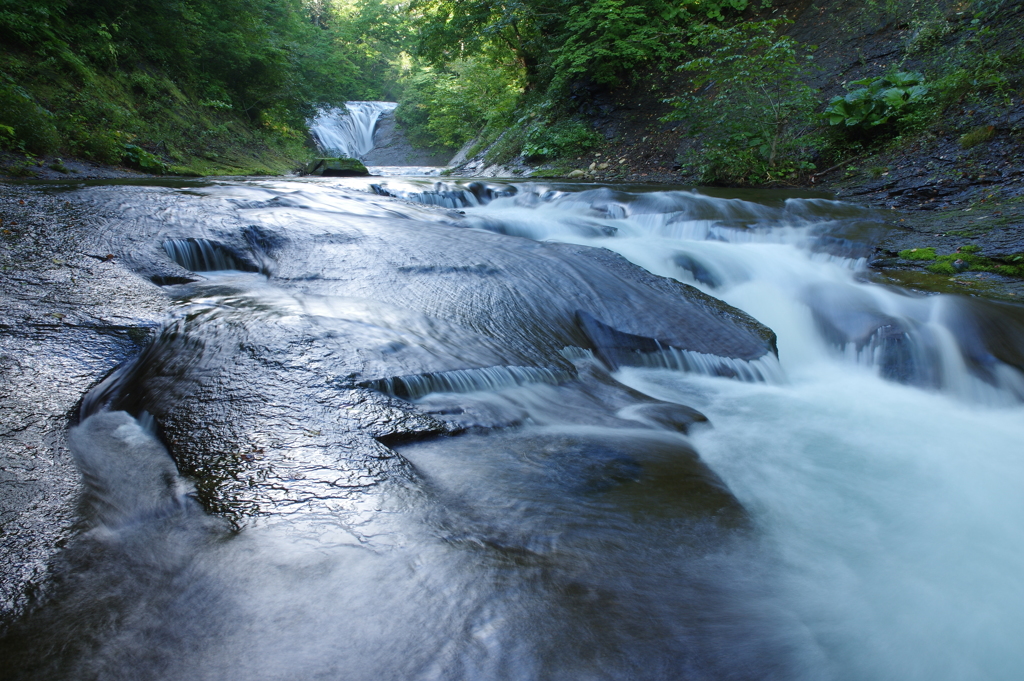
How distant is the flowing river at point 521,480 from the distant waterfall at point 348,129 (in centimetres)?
2061

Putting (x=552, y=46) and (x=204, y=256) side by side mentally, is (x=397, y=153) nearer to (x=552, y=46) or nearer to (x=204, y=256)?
(x=552, y=46)

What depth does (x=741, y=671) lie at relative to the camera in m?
1.42

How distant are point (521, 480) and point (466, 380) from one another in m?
0.76

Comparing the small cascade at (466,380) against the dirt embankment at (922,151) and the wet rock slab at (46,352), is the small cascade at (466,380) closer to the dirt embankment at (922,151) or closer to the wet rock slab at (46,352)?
the wet rock slab at (46,352)

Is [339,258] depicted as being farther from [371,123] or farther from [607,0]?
[371,123]

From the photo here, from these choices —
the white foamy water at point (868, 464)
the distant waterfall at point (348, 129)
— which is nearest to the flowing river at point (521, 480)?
the white foamy water at point (868, 464)

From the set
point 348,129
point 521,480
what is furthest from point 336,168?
point 348,129

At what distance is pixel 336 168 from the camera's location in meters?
12.0

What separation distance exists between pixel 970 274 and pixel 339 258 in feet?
18.4

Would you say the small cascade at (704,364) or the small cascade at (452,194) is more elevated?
the small cascade at (452,194)

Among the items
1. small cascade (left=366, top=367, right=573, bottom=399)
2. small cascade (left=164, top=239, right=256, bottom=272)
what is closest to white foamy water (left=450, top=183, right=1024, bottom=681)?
small cascade (left=366, top=367, right=573, bottom=399)

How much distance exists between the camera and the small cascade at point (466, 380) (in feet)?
7.86

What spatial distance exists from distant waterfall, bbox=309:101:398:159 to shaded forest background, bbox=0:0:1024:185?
13.6ft

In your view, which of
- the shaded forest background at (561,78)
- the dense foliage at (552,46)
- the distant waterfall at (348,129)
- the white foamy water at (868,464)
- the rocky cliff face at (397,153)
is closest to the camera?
the white foamy water at (868,464)
